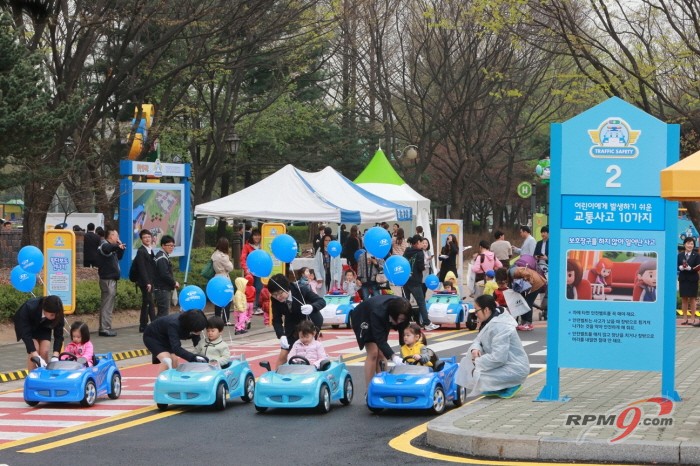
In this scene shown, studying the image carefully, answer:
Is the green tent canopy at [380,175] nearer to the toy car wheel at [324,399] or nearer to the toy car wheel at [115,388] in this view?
the toy car wheel at [115,388]

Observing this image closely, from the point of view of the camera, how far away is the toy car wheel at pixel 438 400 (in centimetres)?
1264

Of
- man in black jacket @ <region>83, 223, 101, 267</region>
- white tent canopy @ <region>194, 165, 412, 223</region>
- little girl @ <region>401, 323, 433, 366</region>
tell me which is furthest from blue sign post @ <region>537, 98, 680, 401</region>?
white tent canopy @ <region>194, 165, 412, 223</region>

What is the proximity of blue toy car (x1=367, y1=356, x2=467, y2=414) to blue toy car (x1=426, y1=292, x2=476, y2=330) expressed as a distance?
33.7 feet

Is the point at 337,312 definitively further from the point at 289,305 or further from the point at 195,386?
the point at 195,386

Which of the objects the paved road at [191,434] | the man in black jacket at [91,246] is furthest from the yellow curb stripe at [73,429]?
the man in black jacket at [91,246]

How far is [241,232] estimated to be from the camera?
3619cm

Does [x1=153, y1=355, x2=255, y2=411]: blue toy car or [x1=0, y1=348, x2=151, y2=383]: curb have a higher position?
[x1=153, y1=355, x2=255, y2=411]: blue toy car

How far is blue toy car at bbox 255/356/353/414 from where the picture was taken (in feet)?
41.8

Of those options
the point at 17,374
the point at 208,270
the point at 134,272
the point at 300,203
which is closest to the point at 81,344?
the point at 17,374

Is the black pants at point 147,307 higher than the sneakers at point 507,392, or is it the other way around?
the black pants at point 147,307

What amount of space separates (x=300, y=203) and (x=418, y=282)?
569 centimetres

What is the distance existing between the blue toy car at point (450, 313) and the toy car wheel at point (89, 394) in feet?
34.6

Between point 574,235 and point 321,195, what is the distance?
17.4 meters

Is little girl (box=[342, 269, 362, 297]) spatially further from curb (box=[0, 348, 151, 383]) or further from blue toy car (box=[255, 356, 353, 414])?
blue toy car (box=[255, 356, 353, 414])
